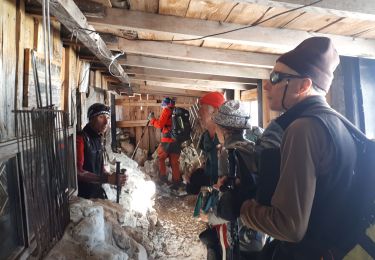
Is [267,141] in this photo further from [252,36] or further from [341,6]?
[252,36]

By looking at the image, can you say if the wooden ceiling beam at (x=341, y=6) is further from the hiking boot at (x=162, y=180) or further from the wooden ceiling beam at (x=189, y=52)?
the hiking boot at (x=162, y=180)

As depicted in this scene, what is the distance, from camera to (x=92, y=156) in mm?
3373

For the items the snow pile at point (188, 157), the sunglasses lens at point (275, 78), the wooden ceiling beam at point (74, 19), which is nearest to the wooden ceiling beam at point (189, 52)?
the wooden ceiling beam at point (74, 19)

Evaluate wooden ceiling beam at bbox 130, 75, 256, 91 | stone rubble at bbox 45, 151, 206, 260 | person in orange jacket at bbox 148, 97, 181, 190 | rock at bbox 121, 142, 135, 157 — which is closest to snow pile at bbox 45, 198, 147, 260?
stone rubble at bbox 45, 151, 206, 260

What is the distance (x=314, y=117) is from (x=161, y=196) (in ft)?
19.6

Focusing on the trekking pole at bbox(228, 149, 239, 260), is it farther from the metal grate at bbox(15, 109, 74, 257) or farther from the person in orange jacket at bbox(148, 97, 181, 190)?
the person in orange jacket at bbox(148, 97, 181, 190)

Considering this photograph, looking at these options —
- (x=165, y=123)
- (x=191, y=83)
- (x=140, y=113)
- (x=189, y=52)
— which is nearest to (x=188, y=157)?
(x=165, y=123)

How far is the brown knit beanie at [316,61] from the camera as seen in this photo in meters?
1.33

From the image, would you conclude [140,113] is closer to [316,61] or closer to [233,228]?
[233,228]

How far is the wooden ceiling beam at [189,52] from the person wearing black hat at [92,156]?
32.4 inches

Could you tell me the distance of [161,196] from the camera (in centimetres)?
676

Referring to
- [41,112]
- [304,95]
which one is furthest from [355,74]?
[41,112]

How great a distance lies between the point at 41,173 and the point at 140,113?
9.28 metres

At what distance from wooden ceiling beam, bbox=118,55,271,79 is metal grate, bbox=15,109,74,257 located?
277cm
